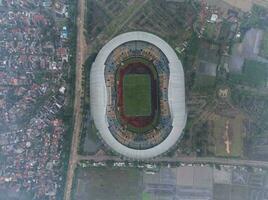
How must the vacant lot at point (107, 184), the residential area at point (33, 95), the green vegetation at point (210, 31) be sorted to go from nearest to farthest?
the residential area at point (33, 95), the vacant lot at point (107, 184), the green vegetation at point (210, 31)

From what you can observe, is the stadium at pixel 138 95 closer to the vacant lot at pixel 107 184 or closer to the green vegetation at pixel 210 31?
the vacant lot at pixel 107 184

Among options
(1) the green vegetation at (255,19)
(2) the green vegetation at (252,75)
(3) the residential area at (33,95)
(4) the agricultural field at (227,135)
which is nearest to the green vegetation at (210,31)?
(1) the green vegetation at (255,19)

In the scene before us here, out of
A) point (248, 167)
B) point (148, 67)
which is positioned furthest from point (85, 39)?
point (248, 167)

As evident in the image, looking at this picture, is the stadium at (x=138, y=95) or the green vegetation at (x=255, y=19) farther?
the green vegetation at (x=255, y=19)

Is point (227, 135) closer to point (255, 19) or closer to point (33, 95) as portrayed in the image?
point (255, 19)

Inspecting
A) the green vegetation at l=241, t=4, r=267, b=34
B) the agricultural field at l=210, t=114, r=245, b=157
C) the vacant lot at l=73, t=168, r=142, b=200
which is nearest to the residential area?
the vacant lot at l=73, t=168, r=142, b=200

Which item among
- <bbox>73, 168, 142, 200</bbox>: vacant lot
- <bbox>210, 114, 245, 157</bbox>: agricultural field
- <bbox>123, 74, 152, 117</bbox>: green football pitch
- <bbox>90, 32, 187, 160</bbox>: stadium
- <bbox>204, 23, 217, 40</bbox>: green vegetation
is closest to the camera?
<bbox>90, 32, 187, 160</bbox>: stadium

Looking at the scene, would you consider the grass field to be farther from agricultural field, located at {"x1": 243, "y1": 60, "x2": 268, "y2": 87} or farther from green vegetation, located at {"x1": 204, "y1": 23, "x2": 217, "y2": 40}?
green vegetation, located at {"x1": 204, "y1": 23, "x2": 217, "y2": 40}
